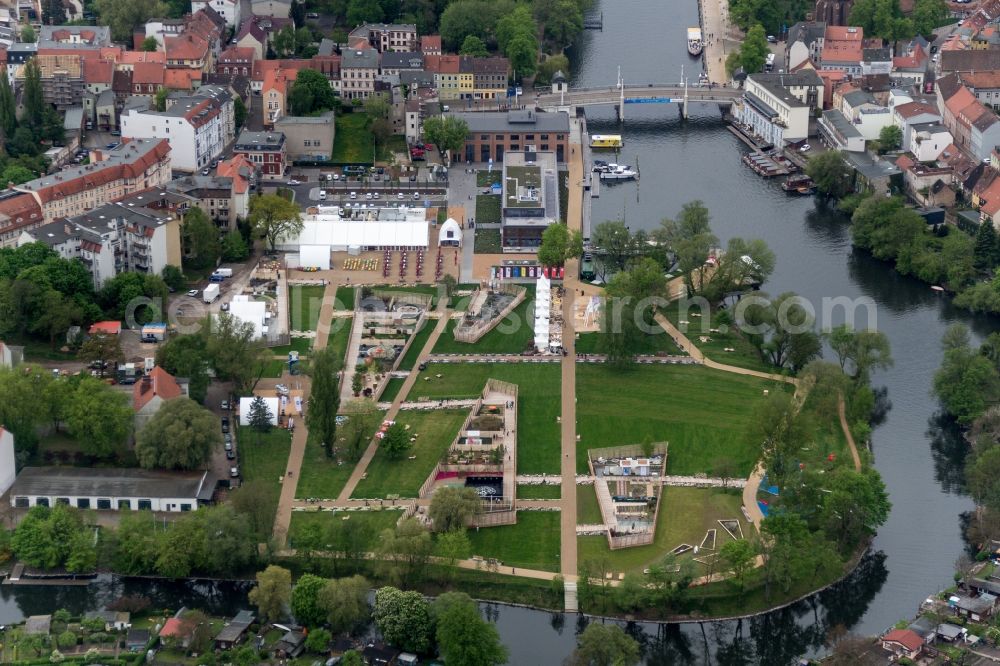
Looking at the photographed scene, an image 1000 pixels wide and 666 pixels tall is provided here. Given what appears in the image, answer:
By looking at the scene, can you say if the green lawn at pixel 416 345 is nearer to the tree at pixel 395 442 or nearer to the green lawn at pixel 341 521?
the tree at pixel 395 442

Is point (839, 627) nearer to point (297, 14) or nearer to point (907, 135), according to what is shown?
point (907, 135)

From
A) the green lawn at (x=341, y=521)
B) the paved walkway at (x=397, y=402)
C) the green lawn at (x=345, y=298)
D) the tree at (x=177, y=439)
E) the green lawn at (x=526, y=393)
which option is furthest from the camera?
the green lawn at (x=345, y=298)

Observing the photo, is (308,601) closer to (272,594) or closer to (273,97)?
(272,594)

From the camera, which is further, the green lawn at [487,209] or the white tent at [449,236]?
the green lawn at [487,209]

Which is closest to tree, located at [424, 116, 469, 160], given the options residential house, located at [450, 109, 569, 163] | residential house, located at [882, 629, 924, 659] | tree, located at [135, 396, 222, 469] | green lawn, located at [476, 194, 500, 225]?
residential house, located at [450, 109, 569, 163]

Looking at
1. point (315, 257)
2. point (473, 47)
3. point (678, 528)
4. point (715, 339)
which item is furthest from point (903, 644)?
point (473, 47)

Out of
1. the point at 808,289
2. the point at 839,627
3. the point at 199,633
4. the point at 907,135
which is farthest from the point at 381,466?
the point at 907,135

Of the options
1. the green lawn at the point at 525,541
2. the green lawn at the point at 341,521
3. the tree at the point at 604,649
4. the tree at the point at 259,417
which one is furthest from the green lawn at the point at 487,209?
the tree at the point at 604,649
